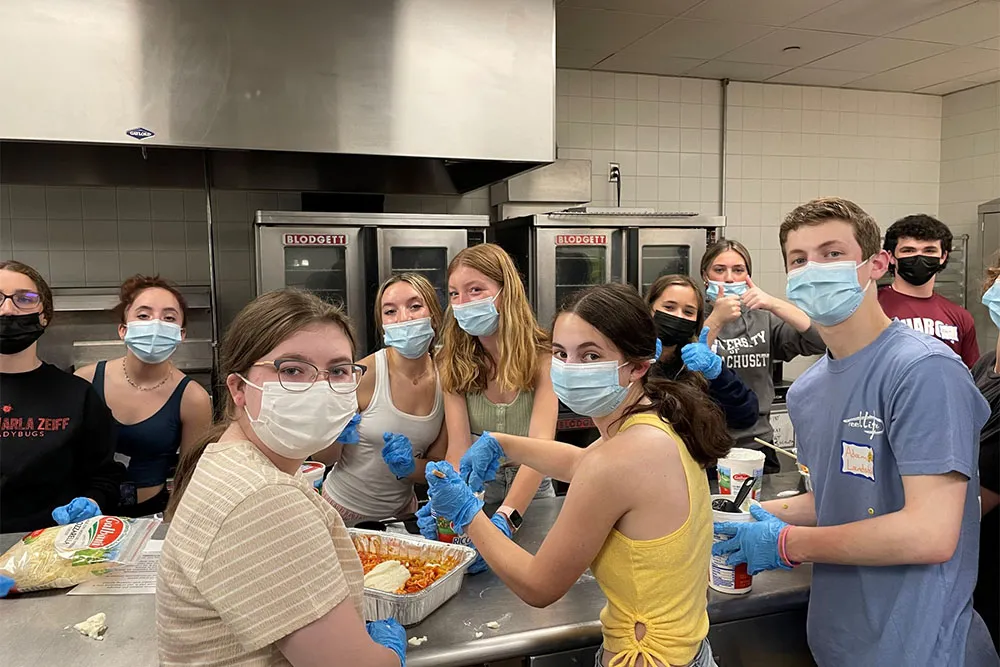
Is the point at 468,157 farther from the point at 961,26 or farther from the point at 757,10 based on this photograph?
the point at 961,26

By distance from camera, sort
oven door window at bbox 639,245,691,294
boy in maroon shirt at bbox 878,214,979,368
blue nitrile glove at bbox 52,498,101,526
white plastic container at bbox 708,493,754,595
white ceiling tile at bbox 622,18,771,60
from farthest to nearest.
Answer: oven door window at bbox 639,245,691,294 < white ceiling tile at bbox 622,18,771,60 < boy in maroon shirt at bbox 878,214,979,368 < blue nitrile glove at bbox 52,498,101,526 < white plastic container at bbox 708,493,754,595

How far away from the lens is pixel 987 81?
17.5 ft

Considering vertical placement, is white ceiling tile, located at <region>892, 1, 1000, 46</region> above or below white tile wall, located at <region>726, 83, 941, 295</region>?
above

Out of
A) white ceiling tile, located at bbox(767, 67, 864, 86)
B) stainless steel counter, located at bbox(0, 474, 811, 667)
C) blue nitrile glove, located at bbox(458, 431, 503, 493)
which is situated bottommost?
stainless steel counter, located at bbox(0, 474, 811, 667)

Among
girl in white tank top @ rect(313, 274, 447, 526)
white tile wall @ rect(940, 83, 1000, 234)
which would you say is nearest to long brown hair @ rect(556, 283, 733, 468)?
girl in white tank top @ rect(313, 274, 447, 526)

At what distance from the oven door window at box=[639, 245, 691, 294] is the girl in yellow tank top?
2862mm

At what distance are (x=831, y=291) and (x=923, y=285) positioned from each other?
254cm

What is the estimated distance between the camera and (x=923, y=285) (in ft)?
11.6

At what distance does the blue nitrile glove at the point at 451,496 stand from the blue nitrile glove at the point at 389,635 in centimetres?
26

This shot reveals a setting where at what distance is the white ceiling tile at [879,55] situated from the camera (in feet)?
14.7

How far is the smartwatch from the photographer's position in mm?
1963

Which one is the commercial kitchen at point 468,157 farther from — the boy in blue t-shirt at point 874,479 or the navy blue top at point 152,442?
the navy blue top at point 152,442

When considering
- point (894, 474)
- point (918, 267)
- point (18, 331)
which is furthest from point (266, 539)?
point (918, 267)

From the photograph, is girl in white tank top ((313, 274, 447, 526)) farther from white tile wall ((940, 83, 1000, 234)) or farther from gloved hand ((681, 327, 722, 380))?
white tile wall ((940, 83, 1000, 234))
